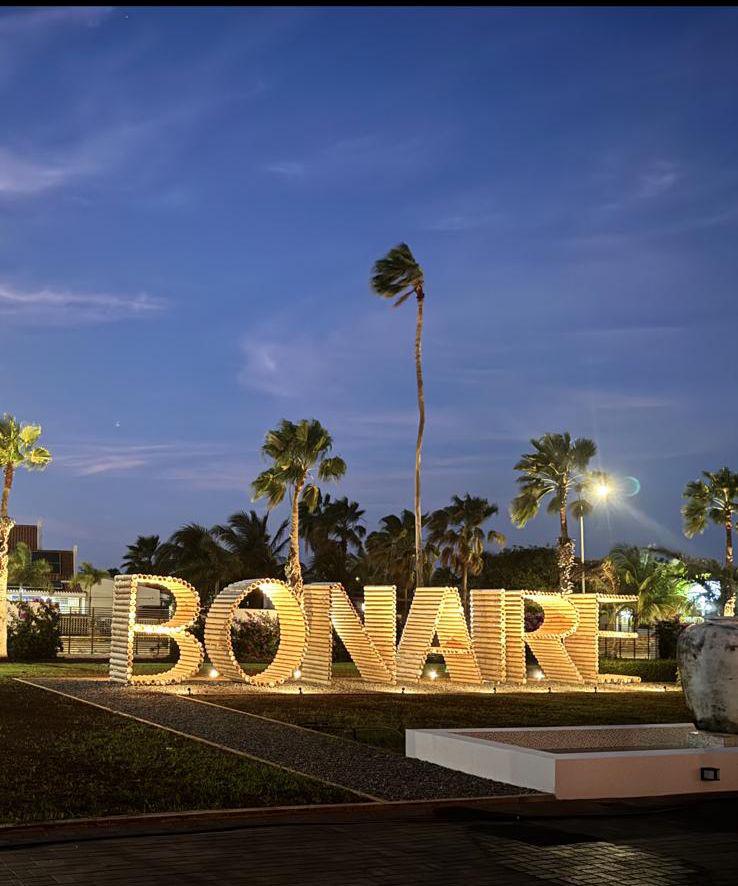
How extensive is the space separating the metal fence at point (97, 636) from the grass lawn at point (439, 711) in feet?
63.6

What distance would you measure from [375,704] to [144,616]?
33.4 metres

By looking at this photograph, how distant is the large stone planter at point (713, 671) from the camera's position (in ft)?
41.8

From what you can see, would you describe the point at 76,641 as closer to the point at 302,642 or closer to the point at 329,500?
the point at 329,500

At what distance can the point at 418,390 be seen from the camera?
42.5m

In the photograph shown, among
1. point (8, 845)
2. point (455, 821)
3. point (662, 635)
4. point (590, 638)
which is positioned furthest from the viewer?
point (662, 635)

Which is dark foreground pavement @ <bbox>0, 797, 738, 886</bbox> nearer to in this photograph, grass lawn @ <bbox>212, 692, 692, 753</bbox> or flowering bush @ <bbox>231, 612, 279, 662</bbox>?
grass lawn @ <bbox>212, 692, 692, 753</bbox>

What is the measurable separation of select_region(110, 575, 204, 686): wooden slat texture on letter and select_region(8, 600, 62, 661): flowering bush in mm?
12036

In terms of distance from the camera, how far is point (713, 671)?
12.9 m

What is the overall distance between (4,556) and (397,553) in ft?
A: 89.3

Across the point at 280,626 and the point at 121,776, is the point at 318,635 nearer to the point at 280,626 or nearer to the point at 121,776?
the point at 280,626

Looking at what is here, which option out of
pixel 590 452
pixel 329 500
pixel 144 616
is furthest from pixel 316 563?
pixel 590 452

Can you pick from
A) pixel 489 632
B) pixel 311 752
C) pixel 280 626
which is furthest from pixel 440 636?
pixel 311 752

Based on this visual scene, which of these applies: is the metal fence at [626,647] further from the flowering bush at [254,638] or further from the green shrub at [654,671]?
the flowering bush at [254,638]

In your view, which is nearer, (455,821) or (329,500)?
(455,821)
